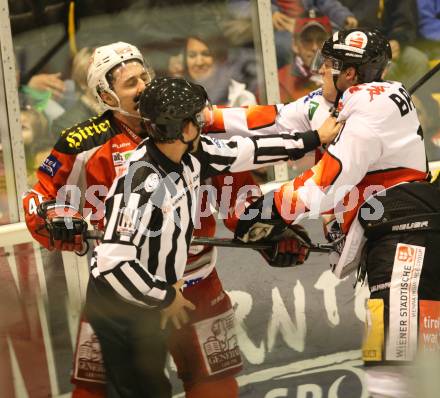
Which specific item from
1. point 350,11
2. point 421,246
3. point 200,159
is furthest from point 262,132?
point 350,11

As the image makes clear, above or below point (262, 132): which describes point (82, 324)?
below

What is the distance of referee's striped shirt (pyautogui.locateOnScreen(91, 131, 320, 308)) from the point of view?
2.64 metres

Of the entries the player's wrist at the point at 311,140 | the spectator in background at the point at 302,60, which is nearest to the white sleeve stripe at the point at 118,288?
the player's wrist at the point at 311,140

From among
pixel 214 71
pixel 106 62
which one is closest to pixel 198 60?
pixel 214 71

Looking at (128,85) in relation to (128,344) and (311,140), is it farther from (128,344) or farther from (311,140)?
(128,344)

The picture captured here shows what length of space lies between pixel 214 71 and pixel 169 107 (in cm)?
189

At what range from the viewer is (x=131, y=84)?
3045 millimetres

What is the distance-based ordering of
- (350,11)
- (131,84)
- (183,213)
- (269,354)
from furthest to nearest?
(350,11) → (269,354) → (131,84) → (183,213)

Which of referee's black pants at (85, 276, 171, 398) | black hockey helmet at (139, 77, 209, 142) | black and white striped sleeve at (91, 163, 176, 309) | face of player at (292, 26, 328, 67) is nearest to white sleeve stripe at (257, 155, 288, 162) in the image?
black hockey helmet at (139, 77, 209, 142)

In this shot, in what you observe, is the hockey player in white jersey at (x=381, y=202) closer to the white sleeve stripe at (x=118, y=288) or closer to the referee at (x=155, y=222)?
the referee at (x=155, y=222)

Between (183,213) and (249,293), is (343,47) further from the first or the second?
(249,293)

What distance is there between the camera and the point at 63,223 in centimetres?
305

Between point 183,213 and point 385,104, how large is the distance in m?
0.65

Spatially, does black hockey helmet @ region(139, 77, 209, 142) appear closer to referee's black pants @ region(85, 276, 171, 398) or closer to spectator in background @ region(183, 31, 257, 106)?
referee's black pants @ region(85, 276, 171, 398)
